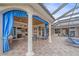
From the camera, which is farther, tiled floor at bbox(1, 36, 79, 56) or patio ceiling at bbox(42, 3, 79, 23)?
tiled floor at bbox(1, 36, 79, 56)

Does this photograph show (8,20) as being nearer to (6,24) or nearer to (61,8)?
(6,24)

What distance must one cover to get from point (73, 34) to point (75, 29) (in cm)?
108

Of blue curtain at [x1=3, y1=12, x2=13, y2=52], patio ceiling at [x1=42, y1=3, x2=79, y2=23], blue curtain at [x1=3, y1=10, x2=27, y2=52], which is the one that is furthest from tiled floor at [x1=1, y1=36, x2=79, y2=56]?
patio ceiling at [x1=42, y1=3, x2=79, y2=23]

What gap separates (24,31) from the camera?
11758 mm

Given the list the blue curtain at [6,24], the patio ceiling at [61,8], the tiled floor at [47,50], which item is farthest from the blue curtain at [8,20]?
the patio ceiling at [61,8]

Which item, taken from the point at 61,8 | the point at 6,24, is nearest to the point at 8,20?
the point at 6,24

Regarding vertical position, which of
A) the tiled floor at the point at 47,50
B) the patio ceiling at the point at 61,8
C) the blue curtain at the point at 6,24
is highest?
the patio ceiling at the point at 61,8

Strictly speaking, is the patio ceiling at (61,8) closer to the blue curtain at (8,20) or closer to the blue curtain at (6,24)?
the blue curtain at (8,20)

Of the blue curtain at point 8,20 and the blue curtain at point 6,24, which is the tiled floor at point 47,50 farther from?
the blue curtain at point 8,20

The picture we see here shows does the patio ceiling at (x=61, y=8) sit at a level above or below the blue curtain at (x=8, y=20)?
above

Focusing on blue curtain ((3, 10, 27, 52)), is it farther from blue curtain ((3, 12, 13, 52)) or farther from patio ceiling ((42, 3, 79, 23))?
patio ceiling ((42, 3, 79, 23))

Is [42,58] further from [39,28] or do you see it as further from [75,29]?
[75,29]

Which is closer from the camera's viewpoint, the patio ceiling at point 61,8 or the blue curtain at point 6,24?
the patio ceiling at point 61,8

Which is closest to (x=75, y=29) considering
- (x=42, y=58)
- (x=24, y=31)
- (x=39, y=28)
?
(x=39, y=28)
